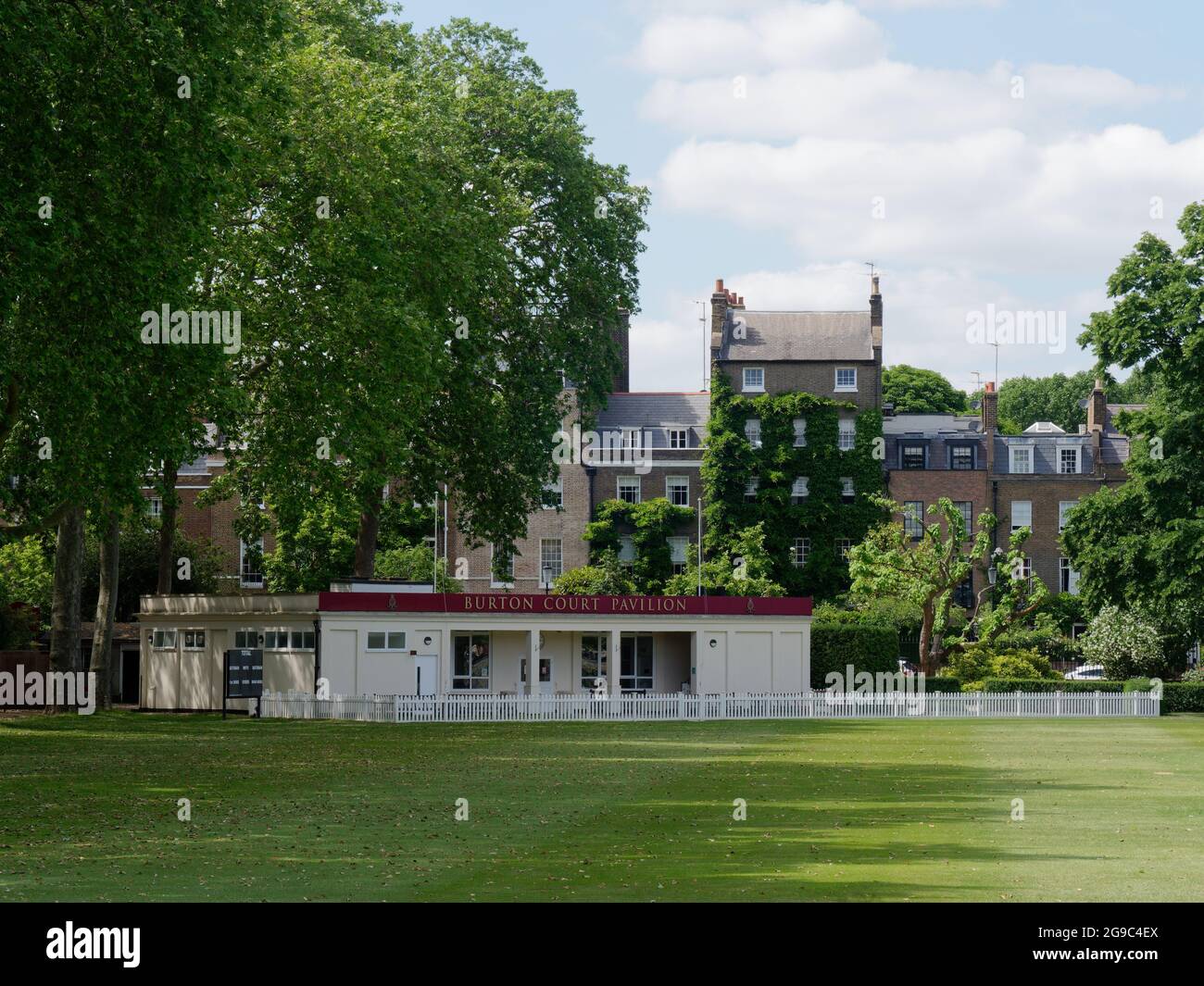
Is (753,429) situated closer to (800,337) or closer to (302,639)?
(800,337)

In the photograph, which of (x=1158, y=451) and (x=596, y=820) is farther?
(x=1158, y=451)

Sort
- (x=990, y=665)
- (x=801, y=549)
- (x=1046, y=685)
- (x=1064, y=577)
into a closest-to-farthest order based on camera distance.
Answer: (x=1046, y=685) < (x=990, y=665) < (x=801, y=549) < (x=1064, y=577)

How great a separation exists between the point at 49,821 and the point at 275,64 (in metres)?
25.1

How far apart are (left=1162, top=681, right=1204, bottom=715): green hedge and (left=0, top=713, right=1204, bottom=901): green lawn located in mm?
21115

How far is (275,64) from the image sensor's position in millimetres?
40250

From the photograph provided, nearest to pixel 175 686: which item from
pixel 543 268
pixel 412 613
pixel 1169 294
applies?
pixel 412 613

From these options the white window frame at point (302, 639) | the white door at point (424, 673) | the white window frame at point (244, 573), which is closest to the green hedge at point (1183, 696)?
the white door at point (424, 673)

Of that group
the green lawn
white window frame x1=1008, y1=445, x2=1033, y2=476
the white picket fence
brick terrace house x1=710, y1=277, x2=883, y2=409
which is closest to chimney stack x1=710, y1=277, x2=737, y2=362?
brick terrace house x1=710, y1=277, x2=883, y2=409

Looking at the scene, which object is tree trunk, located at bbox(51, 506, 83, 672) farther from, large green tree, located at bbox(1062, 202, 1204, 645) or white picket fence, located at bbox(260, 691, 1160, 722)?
large green tree, located at bbox(1062, 202, 1204, 645)

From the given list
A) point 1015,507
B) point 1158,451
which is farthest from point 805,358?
point 1158,451

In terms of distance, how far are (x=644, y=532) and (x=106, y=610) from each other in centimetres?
3454

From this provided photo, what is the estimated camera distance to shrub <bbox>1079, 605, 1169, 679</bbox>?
210 ft

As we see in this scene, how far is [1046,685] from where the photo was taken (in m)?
57.5
